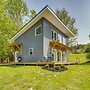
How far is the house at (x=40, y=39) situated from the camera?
87.0 ft

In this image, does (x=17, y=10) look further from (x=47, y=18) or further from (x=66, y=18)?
(x=47, y=18)

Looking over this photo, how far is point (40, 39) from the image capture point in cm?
2688

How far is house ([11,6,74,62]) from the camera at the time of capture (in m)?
26.5

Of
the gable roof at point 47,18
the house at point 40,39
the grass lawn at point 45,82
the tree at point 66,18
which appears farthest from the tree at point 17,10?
the grass lawn at point 45,82

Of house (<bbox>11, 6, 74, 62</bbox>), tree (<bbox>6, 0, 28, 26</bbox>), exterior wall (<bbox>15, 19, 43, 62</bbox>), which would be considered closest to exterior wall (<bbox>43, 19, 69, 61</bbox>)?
house (<bbox>11, 6, 74, 62</bbox>)

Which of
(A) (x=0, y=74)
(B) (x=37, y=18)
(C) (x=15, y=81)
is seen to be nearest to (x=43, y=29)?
(B) (x=37, y=18)

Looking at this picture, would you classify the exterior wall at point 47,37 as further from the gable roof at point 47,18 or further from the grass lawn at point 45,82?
the grass lawn at point 45,82

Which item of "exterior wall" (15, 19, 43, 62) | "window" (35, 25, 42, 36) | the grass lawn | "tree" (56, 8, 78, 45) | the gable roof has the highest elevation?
"tree" (56, 8, 78, 45)

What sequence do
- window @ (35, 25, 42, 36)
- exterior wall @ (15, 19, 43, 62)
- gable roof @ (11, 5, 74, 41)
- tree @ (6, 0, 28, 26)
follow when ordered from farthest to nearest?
1. tree @ (6, 0, 28, 26)
2. window @ (35, 25, 42, 36)
3. exterior wall @ (15, 19, 43, 62)
4. gable roof @ (11, 5, 74, 41)

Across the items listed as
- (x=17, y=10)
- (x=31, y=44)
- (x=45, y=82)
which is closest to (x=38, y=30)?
(x=31, y=44)

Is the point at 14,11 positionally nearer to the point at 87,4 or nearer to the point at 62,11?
the point at 62,11

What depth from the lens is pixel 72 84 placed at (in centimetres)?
1402

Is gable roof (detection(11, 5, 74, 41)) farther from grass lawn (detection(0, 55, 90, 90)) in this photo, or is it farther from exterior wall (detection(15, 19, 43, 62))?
grass lawn (detection(0, 55, 90, 90))

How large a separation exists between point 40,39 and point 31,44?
5.90ft
